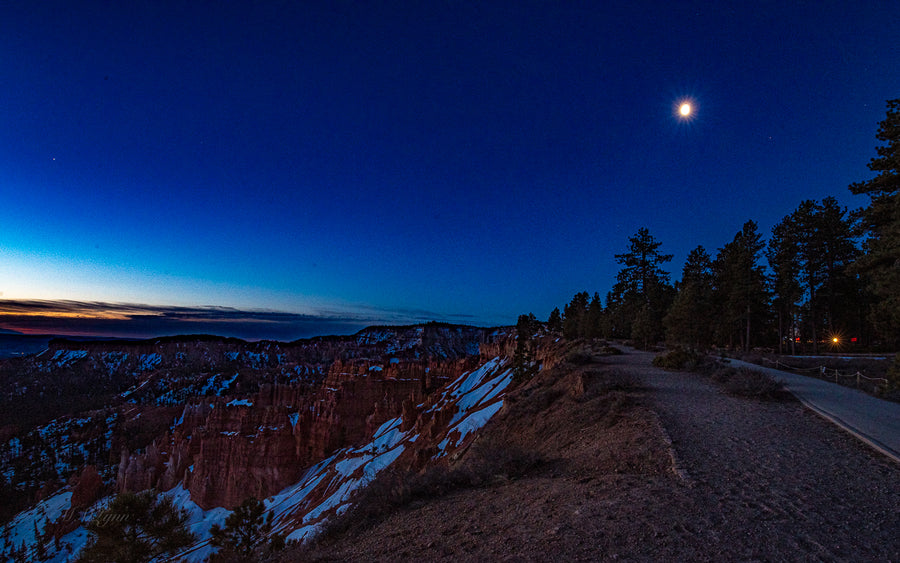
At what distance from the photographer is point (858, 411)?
10.1 metres

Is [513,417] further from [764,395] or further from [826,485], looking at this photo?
[826,485]

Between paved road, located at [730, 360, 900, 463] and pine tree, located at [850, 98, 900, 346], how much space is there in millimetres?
2477

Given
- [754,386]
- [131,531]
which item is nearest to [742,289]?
[754,386]

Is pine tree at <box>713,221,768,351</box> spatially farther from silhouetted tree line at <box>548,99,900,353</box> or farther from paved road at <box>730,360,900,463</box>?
paved road at <box>730,360,900,463</box>

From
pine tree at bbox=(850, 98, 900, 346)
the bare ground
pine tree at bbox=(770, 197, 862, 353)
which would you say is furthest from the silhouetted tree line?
the bare ground

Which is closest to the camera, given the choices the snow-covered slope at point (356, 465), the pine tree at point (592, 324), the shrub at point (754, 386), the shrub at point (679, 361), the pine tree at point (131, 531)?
the shrub at point (754, 386)

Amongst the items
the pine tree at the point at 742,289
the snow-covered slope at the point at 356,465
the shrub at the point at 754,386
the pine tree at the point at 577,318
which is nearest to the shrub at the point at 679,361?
the shrub at the point at 754,386

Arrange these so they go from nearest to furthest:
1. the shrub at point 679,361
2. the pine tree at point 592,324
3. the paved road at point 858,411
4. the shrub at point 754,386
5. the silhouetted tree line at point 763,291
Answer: the paved road at point 858,411 < the shrub at point 754,386 < the shrub at point 679,361 < the silhouetted tree line at point 763,291 < the pine tree at point 592,324

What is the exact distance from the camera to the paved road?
301 inches

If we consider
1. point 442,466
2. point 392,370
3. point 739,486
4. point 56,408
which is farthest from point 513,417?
point 56,408

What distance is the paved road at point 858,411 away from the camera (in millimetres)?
7648

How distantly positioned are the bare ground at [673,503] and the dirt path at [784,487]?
2 centimetres

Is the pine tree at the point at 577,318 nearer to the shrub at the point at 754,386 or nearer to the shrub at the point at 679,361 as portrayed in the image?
the shrub at the point at 679,361

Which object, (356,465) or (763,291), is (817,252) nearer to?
(763,291)
